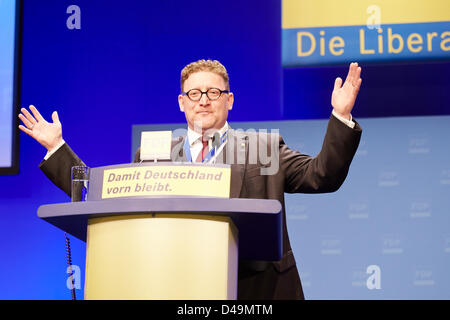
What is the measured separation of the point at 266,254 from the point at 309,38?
2.39 meters

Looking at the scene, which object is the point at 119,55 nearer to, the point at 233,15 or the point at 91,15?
the point at 91,15

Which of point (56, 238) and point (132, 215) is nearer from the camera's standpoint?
point (132, 215)

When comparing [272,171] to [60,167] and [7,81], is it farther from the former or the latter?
[7,81]

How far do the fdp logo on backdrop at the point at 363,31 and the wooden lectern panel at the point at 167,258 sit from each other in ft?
8.54

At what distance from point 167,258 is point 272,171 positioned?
0.81 metres

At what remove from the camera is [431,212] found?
3635mm

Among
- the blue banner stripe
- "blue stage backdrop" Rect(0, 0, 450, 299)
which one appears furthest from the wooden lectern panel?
"blue stage backdrop" Rect(0, 0, 450, 299)

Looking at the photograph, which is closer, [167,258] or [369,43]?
[167,258]

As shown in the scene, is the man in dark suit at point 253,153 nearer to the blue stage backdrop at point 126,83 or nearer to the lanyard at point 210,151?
the lanyard at point 210,151

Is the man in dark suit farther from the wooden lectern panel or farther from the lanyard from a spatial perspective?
the wooden lectern panel

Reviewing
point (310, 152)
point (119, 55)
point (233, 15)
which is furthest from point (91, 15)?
point (310, 152)

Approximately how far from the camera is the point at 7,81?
4.19 meters

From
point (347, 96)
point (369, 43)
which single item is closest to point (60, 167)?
point (347, 96)

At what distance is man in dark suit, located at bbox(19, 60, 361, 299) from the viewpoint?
186 centimetres
